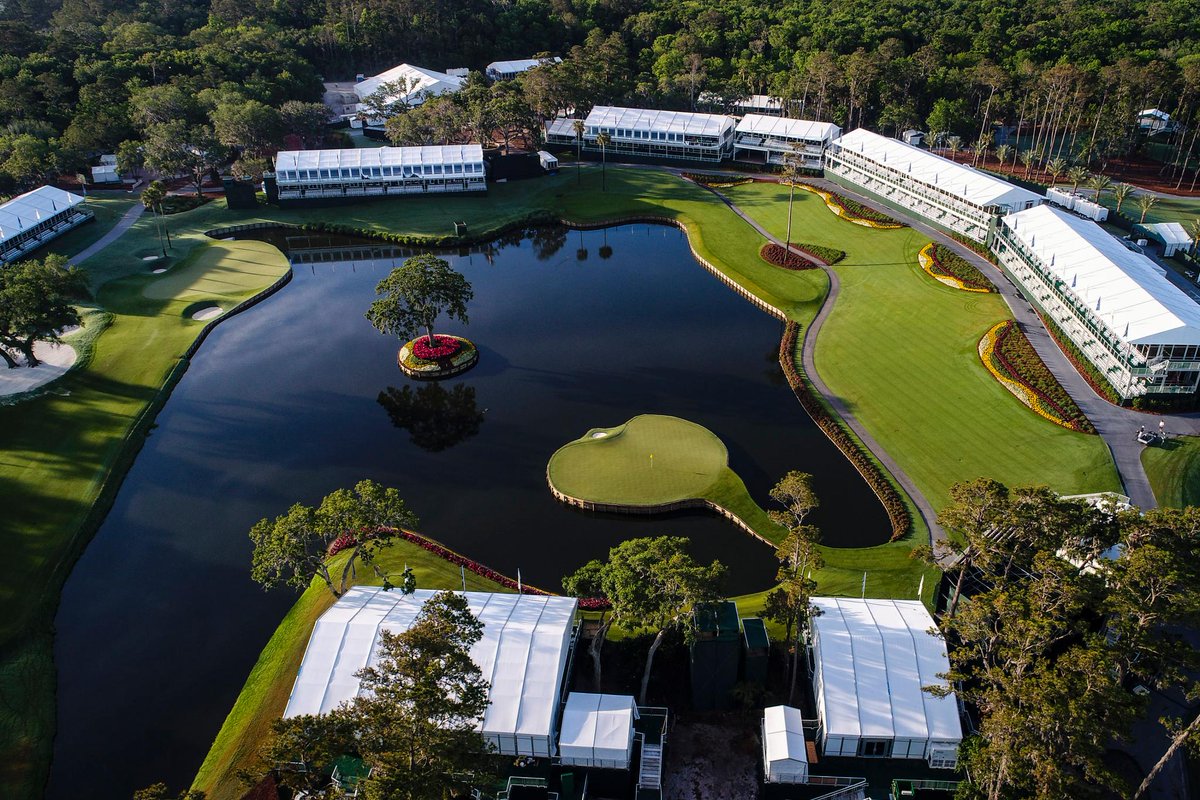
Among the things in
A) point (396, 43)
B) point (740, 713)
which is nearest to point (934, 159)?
point (740, 713)

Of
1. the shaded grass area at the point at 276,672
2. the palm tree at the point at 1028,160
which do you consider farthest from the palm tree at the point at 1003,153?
the shaded grass area at the point at 276,672

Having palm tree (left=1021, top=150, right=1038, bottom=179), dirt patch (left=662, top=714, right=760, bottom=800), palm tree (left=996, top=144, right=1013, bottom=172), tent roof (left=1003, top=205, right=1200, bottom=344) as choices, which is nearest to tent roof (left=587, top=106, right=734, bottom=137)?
palm tree (left=996, top=144, right=1013, bottom=172)

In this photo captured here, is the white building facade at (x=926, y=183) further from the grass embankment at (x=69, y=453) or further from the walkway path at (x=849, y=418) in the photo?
A: the grass embankment at (x=69, y=453)

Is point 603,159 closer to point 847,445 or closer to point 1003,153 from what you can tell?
point 1003,153

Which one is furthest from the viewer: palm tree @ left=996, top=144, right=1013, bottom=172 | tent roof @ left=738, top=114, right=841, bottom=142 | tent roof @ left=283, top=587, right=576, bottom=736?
tent roof @ left=738, top=114, right=841, bottom=142

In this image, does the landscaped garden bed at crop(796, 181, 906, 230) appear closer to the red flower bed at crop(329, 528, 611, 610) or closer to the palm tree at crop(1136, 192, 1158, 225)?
the palm tree at crop(1136, 192, 1158, 225)

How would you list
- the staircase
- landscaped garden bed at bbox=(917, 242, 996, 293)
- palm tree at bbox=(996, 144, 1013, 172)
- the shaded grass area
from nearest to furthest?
1. the staircase
2. the shaded grass area
3. landscaped garden bed at bbox=(917, 242, 996, 293)
4. palm tree at bbox=(996, 144, 1013, 172)

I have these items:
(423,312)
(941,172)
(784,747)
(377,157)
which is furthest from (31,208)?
(941,172)
